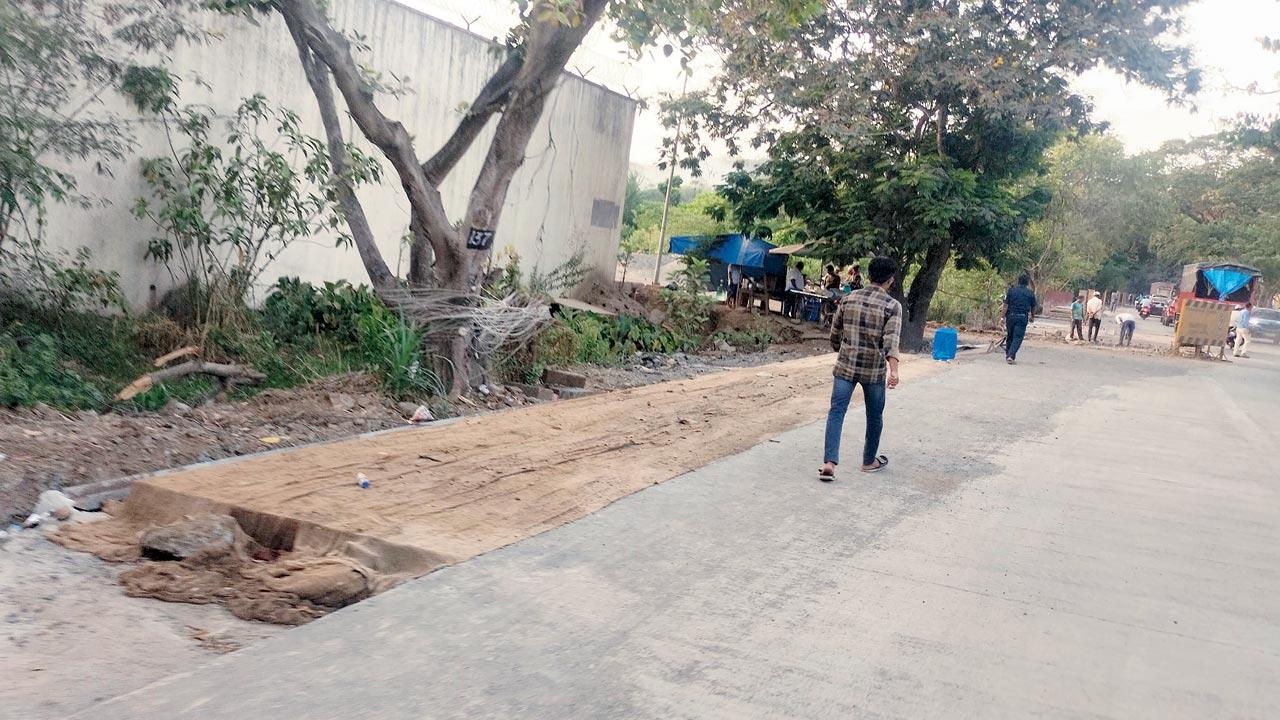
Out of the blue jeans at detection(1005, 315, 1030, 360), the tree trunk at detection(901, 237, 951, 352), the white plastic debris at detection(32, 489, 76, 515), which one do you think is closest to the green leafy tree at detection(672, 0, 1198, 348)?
the tree trunk at detection(901, 237, 951, 352)

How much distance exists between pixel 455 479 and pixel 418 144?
8476 mm

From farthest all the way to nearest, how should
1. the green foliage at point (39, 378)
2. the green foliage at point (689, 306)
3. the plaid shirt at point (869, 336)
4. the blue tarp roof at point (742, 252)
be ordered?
the blue tarp roof at point (742, 252) < the green foliage at point (689, 306) < the plaid shirt at point (869, 336) < the green foliage at point (39, 378)

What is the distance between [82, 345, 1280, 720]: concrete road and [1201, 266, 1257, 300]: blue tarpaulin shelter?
3435 centimetres

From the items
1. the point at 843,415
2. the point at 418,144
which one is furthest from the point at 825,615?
the point at 418,144

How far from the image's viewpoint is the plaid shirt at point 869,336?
772cm

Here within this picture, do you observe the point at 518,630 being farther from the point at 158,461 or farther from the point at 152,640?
the point at 158,461

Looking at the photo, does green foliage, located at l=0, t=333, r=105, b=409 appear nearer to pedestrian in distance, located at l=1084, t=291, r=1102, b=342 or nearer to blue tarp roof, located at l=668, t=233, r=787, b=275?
blue tarp roof, located at l=668, t=233, r=787, b=275

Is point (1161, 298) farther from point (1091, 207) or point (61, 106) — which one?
point (61, 106)

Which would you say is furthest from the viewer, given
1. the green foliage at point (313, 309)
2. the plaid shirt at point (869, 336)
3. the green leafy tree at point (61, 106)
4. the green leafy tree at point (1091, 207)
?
the green leafy tree at point (1091, 207)

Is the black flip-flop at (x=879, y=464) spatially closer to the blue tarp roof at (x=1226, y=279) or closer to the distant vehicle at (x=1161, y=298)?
the blue tarp roof at (x=1226, y=279)

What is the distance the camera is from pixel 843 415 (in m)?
7.57

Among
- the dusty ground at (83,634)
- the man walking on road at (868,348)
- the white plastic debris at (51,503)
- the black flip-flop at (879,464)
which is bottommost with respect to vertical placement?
the dusty ground at (83,634)

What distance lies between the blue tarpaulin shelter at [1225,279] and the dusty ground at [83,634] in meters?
41.3

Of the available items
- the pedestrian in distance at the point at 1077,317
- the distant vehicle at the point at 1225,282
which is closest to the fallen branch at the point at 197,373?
the pedestrian in distance at the point at 1077,317
